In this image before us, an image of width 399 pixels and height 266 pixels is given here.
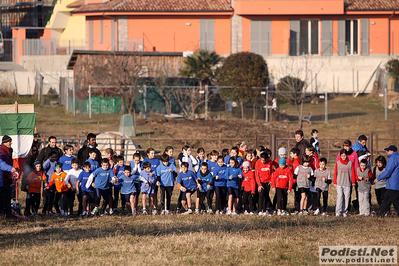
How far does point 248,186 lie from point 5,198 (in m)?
5.64

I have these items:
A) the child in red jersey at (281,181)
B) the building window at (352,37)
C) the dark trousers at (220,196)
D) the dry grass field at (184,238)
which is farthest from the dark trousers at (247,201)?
the building window at (352,37)

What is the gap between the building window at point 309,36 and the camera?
5034cm

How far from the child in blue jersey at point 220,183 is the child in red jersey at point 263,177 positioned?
82 cm

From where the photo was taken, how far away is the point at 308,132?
116 feet

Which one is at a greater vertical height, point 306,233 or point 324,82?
point 324,82

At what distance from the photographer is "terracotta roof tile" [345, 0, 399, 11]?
5006 cm

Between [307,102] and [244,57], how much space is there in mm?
5395

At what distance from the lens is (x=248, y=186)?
1634 cm

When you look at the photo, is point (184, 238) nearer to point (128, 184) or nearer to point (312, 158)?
point (128, 184)

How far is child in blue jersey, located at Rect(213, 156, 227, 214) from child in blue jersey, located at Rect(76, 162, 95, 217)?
9.82ft

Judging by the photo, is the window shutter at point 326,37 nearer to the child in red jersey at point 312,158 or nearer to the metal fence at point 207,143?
the metal fence at point 207,143

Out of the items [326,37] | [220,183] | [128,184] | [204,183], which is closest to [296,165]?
[220,183]

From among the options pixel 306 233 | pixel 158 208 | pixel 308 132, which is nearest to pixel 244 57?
pixel 308 132

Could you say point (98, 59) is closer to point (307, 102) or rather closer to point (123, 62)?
point (123, 62)
